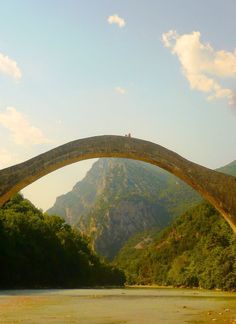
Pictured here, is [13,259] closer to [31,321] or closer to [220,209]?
[31,321]

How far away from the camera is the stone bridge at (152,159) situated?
38.3ft

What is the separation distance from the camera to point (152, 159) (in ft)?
39.4

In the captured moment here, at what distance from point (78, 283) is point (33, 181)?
207ft

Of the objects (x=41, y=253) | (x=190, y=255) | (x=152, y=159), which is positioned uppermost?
(x=152, y=159)

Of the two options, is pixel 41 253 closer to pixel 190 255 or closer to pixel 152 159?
pixel 190 255

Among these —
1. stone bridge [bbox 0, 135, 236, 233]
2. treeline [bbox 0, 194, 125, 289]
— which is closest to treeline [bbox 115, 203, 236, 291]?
treeline [bbox 0, 194, 125, 289]

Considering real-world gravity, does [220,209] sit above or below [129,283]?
above

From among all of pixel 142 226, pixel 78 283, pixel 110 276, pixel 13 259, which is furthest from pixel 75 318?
pixel 142 226

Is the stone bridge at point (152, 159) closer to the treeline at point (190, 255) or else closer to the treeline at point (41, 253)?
the treeline at point (190, 255)

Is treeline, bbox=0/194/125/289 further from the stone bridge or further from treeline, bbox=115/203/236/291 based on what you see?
the stone bridge

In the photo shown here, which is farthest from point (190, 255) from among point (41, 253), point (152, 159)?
point (152, 159)

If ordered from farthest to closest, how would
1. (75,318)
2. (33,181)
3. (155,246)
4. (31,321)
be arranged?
(155,246)
(75,318)
(31,321)
(33,181)

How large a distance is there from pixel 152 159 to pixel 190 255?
304ft

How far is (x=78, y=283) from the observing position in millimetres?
72125
